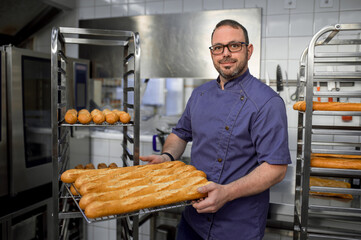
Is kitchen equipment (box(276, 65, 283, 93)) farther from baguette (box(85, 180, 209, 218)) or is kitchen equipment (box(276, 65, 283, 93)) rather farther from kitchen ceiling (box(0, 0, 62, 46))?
kitchen ceiling (box(0, 0, 62, 46))

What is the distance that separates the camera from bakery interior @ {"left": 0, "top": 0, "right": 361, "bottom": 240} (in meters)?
1.70

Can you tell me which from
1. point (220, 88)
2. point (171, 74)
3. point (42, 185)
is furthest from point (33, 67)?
point (220, 88)

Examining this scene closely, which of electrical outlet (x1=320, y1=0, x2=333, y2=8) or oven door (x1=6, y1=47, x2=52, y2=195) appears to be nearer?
oven door (x1=6, y1=47, x2=52, y2=195)

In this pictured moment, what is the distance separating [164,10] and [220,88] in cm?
209

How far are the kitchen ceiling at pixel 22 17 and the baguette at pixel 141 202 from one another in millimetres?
2920

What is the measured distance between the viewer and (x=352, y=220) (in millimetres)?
1755

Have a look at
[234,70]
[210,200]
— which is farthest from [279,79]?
[210,200]

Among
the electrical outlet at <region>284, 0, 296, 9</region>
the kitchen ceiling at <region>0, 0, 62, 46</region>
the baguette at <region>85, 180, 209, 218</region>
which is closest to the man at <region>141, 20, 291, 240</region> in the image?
the baguette at <region>85, 180, 209, 218</region>

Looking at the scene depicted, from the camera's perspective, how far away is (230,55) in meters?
1.40

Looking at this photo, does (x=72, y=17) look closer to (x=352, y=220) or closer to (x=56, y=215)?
(x=56, y=215)

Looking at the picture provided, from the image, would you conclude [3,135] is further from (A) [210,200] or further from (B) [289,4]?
(B) [289,4]

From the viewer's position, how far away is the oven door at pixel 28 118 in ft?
7.39

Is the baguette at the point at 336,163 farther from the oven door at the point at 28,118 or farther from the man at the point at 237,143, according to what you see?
the oven door at the point at 28,118

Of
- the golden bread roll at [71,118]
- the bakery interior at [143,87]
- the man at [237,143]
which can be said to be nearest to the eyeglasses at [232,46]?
the man at [237,143]
